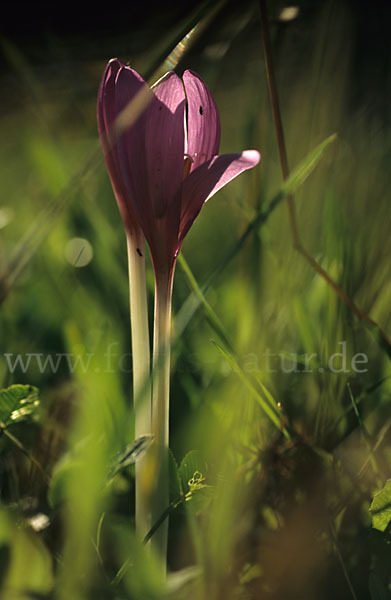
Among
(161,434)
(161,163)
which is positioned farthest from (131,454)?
(161,163)

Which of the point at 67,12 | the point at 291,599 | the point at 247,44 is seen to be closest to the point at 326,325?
the point at 291,599

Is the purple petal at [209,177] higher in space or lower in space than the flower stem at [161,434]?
higher

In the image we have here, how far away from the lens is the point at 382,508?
0.91 feet

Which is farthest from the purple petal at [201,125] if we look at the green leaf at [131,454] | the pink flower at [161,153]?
the green leaf at [131,454]

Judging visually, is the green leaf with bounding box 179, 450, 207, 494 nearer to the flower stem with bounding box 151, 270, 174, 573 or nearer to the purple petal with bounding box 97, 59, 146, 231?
the flower stem with bounding box 151, 270, 174, 573

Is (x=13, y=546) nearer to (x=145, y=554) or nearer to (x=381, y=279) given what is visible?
(x=145, y=554)

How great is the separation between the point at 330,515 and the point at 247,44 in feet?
1.95

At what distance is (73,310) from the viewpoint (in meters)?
0.44

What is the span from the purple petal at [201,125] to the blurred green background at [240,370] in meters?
0.05

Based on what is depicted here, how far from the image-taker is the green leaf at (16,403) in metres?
0.31

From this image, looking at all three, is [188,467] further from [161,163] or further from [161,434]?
[161,163]

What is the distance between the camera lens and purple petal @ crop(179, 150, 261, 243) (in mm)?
233

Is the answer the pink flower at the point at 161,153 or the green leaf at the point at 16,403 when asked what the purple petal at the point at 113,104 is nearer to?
the pink flower at the point at 161,153

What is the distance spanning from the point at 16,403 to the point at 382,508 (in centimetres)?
19
